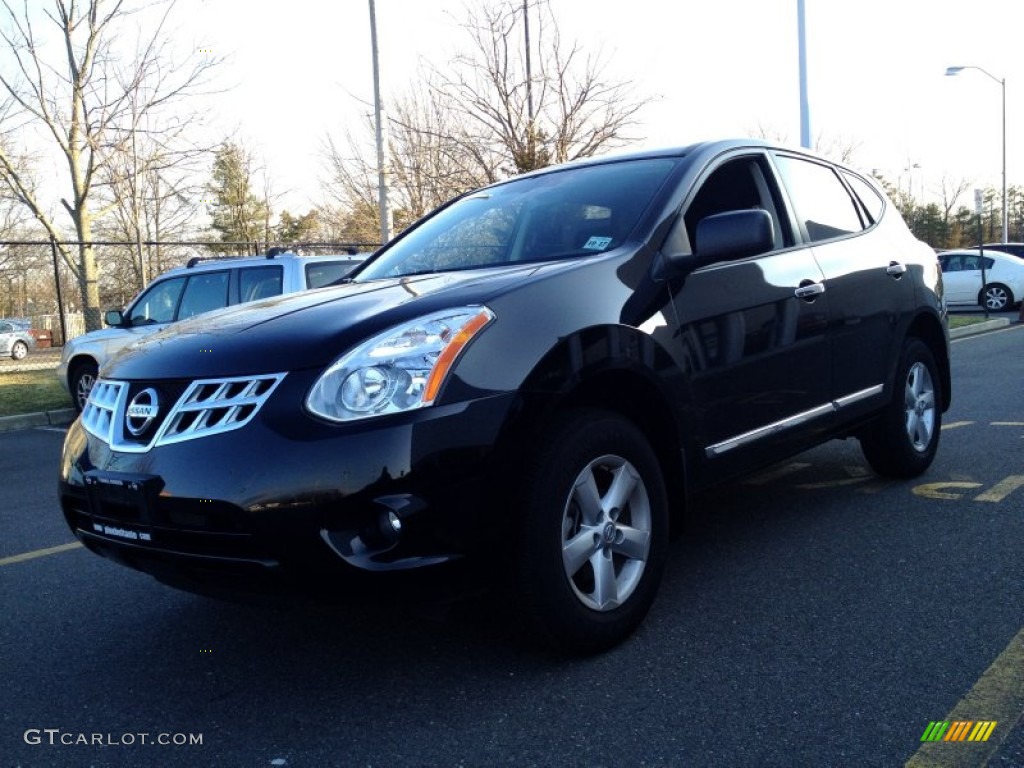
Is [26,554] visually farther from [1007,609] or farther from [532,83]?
[532,83]

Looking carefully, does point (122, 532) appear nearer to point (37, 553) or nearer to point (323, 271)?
point (37, 553)

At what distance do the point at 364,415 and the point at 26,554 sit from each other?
9.68 ft

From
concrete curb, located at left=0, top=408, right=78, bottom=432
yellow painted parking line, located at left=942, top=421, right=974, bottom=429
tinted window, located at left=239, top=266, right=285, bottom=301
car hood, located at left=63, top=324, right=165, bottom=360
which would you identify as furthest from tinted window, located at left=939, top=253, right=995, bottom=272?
concrete curb, located at left=0, top=408, right=78, bottom=432

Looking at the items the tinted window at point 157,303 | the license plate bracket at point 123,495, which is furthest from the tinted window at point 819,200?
the tinted window at point 157,303

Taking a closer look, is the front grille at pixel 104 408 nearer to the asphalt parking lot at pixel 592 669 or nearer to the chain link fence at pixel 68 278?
the asphalt parking lot at pixel 592 669

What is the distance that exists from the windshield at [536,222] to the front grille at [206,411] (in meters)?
1.27

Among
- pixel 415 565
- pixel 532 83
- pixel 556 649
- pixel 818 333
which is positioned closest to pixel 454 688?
pixel 556 649

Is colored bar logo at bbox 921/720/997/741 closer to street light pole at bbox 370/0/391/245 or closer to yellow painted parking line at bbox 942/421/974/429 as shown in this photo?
yellow painted parking line at bbox 942/421/974/429

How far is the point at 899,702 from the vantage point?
8.52 ft

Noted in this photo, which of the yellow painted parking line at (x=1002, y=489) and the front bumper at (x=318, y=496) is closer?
the front bumper at (x=318, y=496)

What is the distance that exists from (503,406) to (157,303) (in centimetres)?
816

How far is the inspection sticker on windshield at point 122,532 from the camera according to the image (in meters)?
2.71

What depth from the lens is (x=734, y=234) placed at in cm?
332

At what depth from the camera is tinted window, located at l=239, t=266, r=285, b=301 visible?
8.84 metres
